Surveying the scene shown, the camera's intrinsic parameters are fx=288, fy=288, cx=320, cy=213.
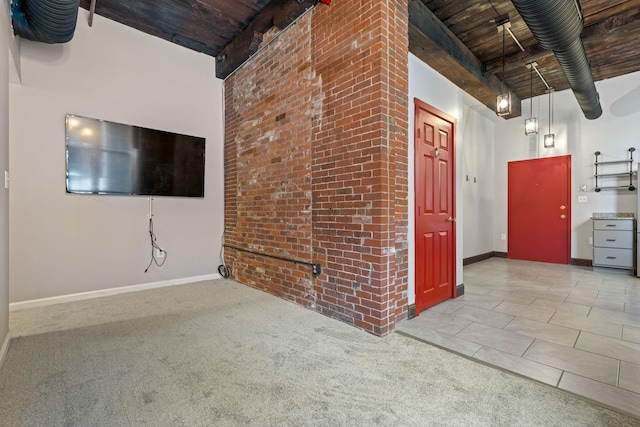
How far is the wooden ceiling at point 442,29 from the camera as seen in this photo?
3215 mm

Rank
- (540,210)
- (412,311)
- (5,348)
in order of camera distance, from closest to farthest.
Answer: (5,348) → (412,311) → (540,210)

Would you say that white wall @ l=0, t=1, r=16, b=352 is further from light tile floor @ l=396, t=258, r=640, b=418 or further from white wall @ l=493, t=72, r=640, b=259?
white wall @ l=493, t=72, r=640, b=259

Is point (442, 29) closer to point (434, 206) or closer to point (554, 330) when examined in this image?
point (434, 206)

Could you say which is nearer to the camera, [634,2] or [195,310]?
[195,310]

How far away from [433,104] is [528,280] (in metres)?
3.09

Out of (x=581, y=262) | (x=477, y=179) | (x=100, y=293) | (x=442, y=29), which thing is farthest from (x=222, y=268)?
(x=581, y=262)

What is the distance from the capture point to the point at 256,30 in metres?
3.54

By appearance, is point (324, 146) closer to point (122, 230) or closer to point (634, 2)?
point (122, 230)

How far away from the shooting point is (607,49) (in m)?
4.17

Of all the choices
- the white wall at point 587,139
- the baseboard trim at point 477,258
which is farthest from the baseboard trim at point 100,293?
the white wall at point 587,139

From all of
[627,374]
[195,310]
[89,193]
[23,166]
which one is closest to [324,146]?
[195,310]

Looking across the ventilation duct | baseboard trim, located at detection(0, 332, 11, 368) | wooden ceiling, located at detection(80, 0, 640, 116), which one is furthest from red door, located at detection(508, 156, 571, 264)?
baseboard trim, located at detection(0, 332, 11, 368)

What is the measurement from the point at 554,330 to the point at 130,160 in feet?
16.0

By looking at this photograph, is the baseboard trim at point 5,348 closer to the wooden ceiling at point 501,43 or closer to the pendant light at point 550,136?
the wooden ceiling at point 501,43
